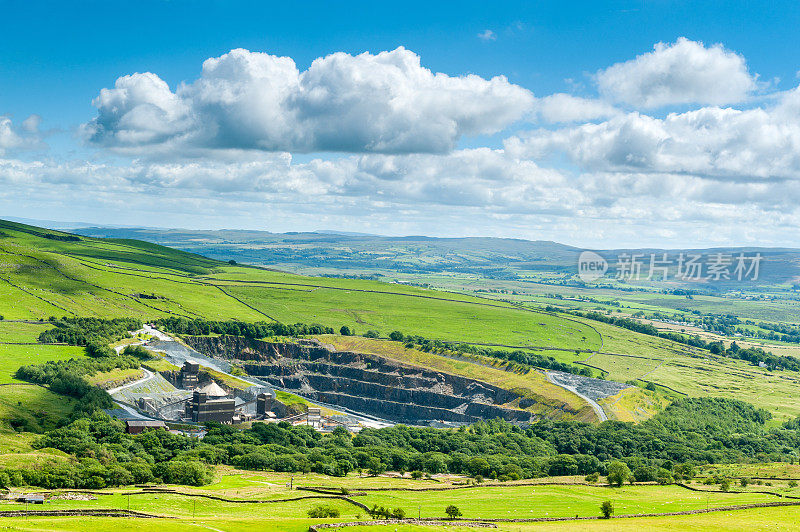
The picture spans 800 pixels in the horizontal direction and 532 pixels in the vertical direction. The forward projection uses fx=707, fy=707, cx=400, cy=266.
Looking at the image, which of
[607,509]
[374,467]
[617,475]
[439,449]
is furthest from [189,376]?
[607,509]

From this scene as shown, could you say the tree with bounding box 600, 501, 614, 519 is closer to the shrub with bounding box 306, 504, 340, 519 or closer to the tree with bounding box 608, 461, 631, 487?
the tree with bounding box 608, 461, 631, 487

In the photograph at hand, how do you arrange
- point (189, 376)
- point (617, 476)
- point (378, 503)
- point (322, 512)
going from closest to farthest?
point (322, 512) < point (378, 503) < point (617, 476) < point (189, 376)

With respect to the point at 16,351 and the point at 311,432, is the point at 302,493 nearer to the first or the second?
the point at 311,432

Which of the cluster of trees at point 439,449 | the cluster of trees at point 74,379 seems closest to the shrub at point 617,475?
the cluster of trees at point 439,449

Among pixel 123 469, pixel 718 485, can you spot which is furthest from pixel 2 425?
pixel 718 485

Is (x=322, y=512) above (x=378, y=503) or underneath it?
above

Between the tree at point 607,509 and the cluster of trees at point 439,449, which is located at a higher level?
the tree at point 607,509

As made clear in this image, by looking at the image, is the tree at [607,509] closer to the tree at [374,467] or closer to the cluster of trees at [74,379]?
the tree at [374,467]

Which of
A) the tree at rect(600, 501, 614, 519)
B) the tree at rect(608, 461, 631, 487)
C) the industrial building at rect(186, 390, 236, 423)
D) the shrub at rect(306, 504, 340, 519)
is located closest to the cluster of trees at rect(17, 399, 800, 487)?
the tree at rect(608, 461, 631, 487)

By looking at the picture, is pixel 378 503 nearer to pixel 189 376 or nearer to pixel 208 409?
pixel 208 409
